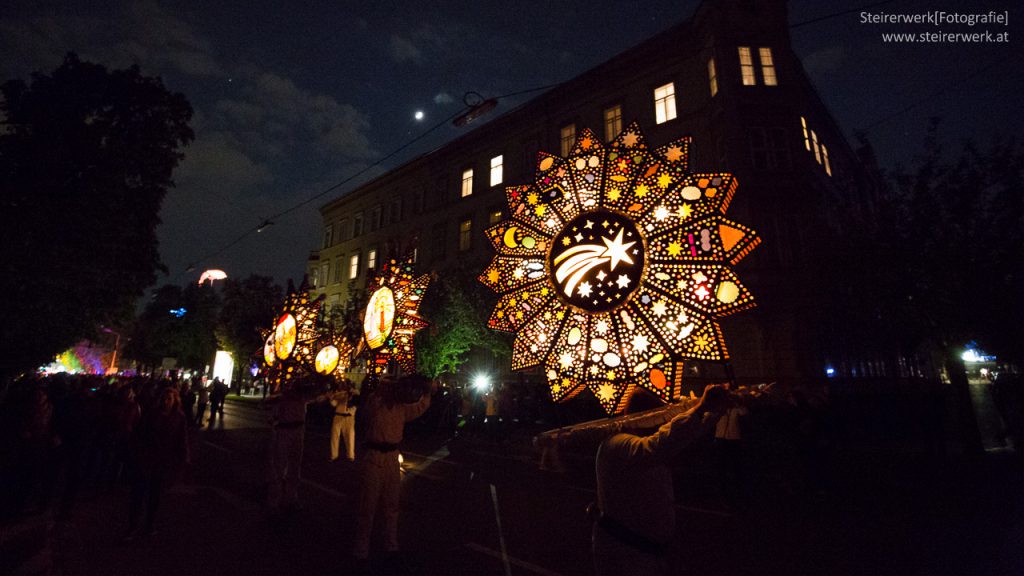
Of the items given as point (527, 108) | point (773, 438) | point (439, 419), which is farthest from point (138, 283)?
point (773, 438)

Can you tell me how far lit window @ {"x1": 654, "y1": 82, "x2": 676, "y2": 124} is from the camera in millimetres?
19734

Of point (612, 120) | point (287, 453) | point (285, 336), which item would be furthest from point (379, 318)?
point (612, 120)

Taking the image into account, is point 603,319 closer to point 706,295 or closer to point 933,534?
point 706,295

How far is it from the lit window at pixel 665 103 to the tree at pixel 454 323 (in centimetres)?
1109

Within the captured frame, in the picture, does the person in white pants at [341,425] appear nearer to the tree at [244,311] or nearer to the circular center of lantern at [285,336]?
the circular center of lantern at [285,336]

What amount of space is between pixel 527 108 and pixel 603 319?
978 inches

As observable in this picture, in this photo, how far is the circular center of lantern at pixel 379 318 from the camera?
6855 millimetres

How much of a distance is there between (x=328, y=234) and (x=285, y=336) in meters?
31.4

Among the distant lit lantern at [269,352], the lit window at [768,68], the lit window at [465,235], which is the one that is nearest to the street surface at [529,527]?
the distant lit lantern at [269,352]

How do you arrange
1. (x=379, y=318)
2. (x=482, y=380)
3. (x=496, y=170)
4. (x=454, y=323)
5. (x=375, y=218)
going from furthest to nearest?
(x=375, y=218) → (x=496, y=170) → (x=482, y=380) → (x=454, y=323) → (x=379, y=318)

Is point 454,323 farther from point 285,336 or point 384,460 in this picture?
point 384,460

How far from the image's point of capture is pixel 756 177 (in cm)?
1599

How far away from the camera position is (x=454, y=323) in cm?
1853

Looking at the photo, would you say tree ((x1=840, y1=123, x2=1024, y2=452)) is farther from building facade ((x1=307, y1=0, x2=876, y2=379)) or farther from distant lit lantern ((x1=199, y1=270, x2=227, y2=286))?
distant lit lantern ((x1=199, y1=270, x2=227, y2=286))
